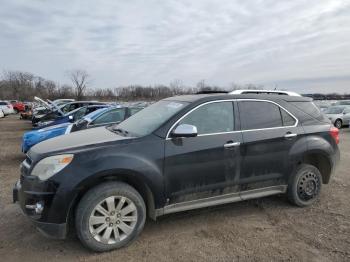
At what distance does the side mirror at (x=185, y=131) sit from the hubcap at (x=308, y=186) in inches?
82.1


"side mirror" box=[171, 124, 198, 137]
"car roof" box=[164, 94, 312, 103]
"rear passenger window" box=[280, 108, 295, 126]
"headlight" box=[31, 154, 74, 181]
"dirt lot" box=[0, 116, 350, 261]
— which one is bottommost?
"dirt lot" box=[0, 116, 350, 261]

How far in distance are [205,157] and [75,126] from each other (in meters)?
5.48

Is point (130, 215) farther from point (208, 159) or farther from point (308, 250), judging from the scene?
point (308, 250)

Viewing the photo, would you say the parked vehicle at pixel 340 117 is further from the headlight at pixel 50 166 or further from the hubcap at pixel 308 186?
the headlight at pixel 50 166

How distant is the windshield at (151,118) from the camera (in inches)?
155

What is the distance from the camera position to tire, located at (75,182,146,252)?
3.32 m

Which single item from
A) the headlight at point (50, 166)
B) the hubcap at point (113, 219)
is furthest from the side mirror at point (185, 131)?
the headlight at point (50, 166)

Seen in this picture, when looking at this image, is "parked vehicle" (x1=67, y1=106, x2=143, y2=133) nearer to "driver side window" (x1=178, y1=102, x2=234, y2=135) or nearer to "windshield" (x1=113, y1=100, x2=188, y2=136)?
"windshield" (x1=113, y1=100, x2=188, y2=136)

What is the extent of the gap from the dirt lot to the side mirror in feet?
4.22

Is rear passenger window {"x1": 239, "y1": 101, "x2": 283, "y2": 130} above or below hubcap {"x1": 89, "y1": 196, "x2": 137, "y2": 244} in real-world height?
above

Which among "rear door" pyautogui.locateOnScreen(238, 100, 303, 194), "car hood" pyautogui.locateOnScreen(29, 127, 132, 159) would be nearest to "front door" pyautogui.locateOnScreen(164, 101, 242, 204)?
"rear door" pyautogui.locateOnScreen(238, 100, 303, 194)

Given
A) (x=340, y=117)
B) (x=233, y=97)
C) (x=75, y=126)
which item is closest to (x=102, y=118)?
(x=75, y=126)

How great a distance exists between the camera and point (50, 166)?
3.32 m

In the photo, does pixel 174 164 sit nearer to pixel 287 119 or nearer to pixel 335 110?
pixel 287 119
